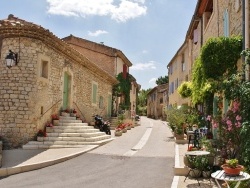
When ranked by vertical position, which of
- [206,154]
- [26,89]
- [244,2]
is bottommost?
[206,154]

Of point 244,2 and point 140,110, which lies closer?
point 244,2

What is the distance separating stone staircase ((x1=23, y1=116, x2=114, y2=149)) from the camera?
1151 cm

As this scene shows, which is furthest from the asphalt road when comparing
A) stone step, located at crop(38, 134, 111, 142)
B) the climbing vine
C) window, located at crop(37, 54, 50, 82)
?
window, located at crop(37, 54, 50, 82)

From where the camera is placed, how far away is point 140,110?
7325 cm

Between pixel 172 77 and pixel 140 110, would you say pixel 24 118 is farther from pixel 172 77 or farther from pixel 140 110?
pixel 140 110

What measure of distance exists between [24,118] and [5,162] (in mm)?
3037

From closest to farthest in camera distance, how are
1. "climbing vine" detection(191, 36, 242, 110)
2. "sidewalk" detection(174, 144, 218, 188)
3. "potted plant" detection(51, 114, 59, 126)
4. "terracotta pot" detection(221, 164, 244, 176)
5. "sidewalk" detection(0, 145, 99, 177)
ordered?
1. "terracotta pot" detection(221, 164, 244, 176)
2. "sidewalk" detection(174, 144, 218, 188)
3. "sidewalk" detection(0, 145, 99, 177)
4. "climbing vine" detection(191, 36, 242, 110)
5. "potted plant" detection(51, 114, 59, 126)

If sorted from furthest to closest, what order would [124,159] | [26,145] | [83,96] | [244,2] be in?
[83,96] < [26,145] < [124,159] < [244,2]

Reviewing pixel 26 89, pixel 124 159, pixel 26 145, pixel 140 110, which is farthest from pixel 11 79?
pixel 140 110

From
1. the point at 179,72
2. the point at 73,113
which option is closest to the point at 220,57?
the point at 73,113

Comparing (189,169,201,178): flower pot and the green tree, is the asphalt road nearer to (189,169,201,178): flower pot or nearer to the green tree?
(189,169,201,178): flower pot

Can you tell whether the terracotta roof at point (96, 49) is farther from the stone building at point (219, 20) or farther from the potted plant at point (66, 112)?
the potted plant at point (66, 112)

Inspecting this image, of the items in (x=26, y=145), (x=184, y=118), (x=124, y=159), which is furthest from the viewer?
(x=184, y=118)

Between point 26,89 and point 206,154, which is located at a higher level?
point 26,89
